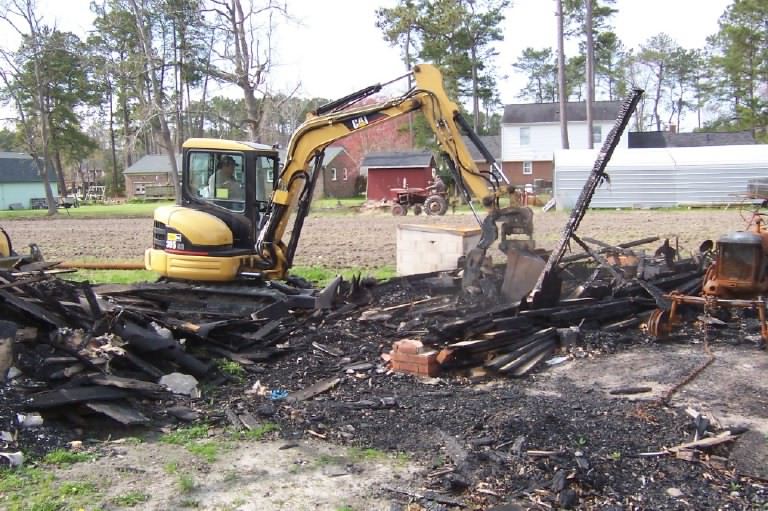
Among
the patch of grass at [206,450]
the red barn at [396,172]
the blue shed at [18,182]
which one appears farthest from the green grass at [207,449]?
the blue shed at [18,182]

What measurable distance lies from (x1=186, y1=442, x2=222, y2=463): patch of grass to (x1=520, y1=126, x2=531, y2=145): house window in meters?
53.3

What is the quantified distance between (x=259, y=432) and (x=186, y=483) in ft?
3.79

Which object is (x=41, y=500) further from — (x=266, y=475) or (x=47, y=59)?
(x=47, y=59)

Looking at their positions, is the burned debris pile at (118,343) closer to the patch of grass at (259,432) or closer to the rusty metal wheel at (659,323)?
the patch of grass at (259,432)

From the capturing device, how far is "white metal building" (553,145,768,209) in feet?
111

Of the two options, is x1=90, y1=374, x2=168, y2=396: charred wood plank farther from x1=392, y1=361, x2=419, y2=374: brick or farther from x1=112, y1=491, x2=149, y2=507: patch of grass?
x1=392, y1=361, x2=419, y2=374: brick

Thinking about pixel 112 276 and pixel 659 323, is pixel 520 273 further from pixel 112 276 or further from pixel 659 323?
pixel 112 276

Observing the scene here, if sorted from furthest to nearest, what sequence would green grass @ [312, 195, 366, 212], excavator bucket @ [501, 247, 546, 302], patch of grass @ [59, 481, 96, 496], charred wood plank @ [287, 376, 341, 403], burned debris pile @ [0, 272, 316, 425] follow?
green grass @ [312, 195, 366, 212], excavator bucket @ [501, 247, 546, 302], charred wood plank @ [287, 376, 341, 403], burned debris pile @ [0, 272, 316, 425], patch of grass @ [59, 481, 96, 496]

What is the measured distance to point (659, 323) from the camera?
9.01m

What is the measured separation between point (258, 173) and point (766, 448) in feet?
26.8

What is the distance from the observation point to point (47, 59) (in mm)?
45594

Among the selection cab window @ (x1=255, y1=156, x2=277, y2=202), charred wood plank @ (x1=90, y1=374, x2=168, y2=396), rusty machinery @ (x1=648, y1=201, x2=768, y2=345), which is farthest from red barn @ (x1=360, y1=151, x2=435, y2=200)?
charred wood plank @ (x1=90, y1=374, x2=168, y2=396)

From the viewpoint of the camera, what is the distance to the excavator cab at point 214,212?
10922mm

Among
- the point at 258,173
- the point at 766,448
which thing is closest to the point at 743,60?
the point at 258,173
